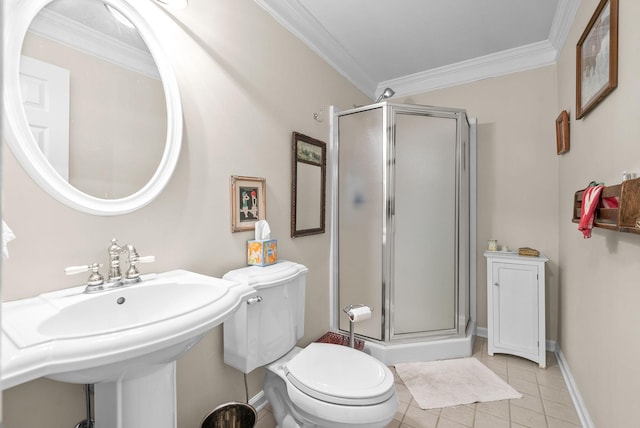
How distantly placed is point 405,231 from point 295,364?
4.47ft

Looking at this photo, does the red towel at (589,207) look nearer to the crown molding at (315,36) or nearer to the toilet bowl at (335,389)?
the toilet bowl at (335,389)

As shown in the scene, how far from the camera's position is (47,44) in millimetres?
1092

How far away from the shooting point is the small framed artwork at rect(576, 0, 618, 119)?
1.39m

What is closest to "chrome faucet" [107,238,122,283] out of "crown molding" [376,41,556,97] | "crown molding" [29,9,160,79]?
"crown molding" [29,9,160,79]

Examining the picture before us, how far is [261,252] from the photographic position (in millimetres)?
1734

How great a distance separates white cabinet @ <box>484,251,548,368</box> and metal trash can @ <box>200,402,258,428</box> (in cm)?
194

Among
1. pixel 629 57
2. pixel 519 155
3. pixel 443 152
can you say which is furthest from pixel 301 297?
pixel 519 155

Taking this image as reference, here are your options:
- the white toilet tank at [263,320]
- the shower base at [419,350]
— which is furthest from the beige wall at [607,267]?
the white toilet tank at [263,320]

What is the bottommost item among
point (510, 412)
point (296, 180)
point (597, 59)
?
point (510, 412)

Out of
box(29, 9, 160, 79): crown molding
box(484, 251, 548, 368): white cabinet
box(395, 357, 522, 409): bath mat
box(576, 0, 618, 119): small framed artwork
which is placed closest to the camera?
box(29, 9, 160, 79): crown molding

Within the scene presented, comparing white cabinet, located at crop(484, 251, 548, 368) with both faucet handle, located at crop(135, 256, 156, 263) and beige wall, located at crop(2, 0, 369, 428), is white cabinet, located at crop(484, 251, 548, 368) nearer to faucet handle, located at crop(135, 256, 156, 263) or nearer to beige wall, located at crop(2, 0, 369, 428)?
beige wall, located at crop(2, 0, 369, 428)

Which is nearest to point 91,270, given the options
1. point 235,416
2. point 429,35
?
point 235,416

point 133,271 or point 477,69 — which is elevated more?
point 477,69

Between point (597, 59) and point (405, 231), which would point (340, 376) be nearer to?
point (405, 231)
